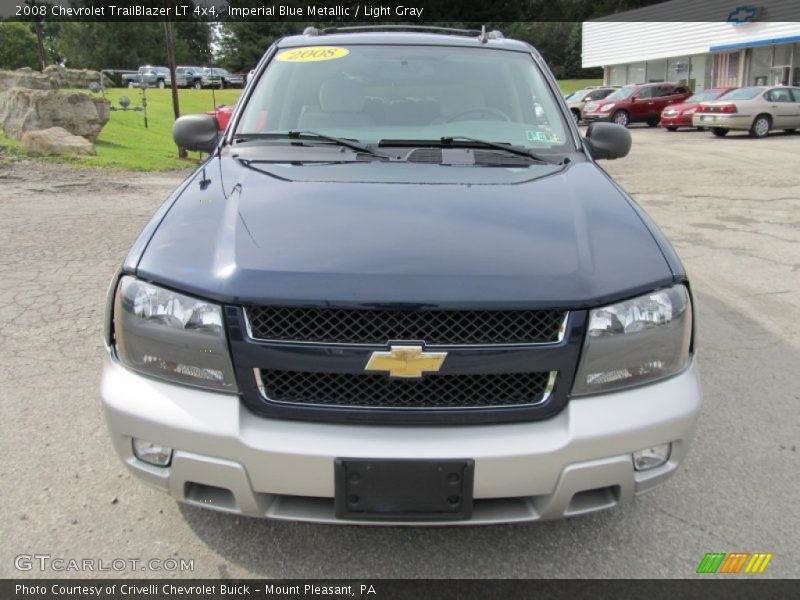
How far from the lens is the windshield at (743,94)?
817 inches

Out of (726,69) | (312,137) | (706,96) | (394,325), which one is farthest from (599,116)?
(394,325)

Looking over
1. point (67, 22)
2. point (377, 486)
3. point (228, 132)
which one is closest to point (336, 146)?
point (228, 132)

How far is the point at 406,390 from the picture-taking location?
6.63ft

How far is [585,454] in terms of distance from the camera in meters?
1.97

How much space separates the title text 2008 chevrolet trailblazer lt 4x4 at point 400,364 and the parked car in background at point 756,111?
21.0 meters

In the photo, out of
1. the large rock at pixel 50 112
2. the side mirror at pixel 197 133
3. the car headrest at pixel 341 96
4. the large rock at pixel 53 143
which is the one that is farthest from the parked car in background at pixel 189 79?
the car headrest at pixel 341 96

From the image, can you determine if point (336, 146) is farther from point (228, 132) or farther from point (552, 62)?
point (552, 62)

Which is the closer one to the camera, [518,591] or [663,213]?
[518,591]

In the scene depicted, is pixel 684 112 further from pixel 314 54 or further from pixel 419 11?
pixel 419 11

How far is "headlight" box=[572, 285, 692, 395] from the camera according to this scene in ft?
6.70

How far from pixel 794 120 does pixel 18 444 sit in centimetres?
2353

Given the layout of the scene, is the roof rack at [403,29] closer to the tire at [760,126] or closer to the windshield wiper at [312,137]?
the windshield wiper at [312,137]

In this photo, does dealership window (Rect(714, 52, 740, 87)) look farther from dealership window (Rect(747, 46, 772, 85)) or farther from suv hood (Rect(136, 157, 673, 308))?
suv hood (Rect(136, 157, 673, 308))

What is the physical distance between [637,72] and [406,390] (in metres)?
47.2
